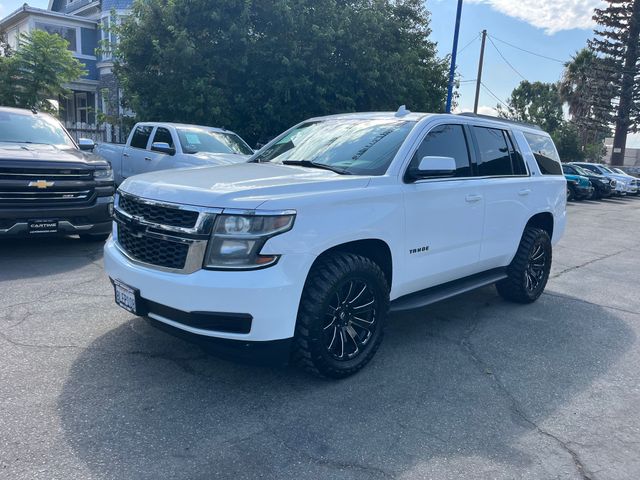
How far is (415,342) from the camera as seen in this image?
15.4 feet

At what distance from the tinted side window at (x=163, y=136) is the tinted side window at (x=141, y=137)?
33cm

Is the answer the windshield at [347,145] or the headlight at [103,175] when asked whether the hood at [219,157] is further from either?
the windshield at [347,145]

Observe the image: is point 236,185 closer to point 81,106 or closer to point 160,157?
point 160,157

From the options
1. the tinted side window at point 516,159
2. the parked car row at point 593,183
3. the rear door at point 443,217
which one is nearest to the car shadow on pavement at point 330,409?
the rear door at point 443,217

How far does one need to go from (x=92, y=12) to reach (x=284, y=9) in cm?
1854

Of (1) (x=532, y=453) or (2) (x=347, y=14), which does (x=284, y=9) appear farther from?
(1) (x=532, y=453)

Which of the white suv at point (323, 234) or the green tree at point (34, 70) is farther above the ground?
the green tree at point (34, 70)

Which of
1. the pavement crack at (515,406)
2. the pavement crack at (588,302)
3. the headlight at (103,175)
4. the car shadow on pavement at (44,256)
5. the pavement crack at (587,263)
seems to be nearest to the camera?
the pavement crack at (515,406)

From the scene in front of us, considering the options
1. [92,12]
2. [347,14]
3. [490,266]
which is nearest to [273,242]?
[490,266]

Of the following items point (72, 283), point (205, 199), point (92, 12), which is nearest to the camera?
point (205, 199)

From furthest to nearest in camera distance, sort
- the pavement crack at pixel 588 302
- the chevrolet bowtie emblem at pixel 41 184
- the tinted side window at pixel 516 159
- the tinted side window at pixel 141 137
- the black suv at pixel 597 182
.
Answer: the black suv at pixel 597 182 → the tinted side window at pixel 141 137 → the chevrolet bowtie emblem at pixel 41 184 → the pavement crack at pixel 588 302 → the tinted side window at pixel 516 159

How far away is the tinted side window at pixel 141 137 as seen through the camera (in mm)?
10930

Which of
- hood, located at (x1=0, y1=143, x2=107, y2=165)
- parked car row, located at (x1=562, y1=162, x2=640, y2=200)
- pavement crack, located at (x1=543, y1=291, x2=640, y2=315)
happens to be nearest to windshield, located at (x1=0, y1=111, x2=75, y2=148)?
hood, located at (x1=0, y1=143, x2=107, y2=165)

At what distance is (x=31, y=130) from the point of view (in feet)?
25.6
